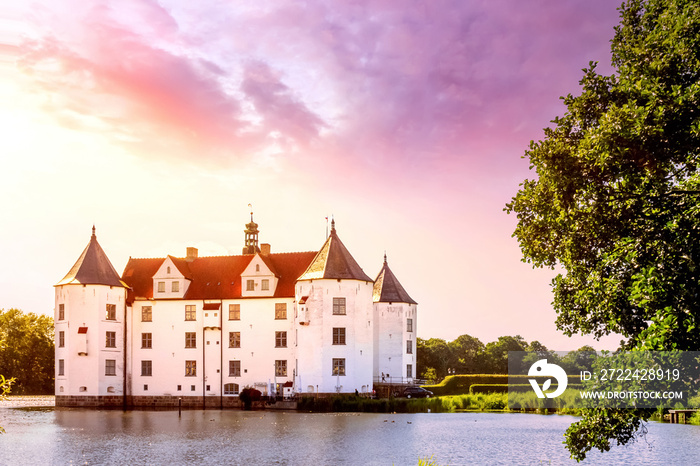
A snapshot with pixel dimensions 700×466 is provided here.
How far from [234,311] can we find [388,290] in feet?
42.4

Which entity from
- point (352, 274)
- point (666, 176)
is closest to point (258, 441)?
point (666, 176)

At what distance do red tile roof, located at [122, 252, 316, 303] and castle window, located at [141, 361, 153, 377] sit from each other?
5.09 metres

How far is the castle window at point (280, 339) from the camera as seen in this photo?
54875mm

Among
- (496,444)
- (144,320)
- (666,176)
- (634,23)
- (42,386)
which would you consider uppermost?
(634,23)

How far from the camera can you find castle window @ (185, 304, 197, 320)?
56.9 m

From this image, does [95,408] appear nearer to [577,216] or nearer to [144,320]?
[144,320]

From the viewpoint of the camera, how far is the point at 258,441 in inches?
1131

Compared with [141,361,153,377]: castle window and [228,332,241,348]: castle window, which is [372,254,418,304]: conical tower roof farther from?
[141,361,153,377]: castle window

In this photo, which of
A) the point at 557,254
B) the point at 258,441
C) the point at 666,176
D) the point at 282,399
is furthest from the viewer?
the point at 282,399

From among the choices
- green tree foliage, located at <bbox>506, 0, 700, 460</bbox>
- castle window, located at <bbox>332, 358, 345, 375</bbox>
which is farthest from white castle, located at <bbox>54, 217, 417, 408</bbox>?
green tree foliage, located at <bbox>506, 0, 700, 460</bbox>

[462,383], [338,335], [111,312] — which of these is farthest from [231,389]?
[462,383]

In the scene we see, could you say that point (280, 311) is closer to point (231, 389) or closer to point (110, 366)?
point (231, 389)

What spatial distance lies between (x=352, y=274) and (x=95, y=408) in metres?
21.1

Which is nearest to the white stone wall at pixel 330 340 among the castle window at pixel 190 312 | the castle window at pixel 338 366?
the castle window at pixel 338 366
